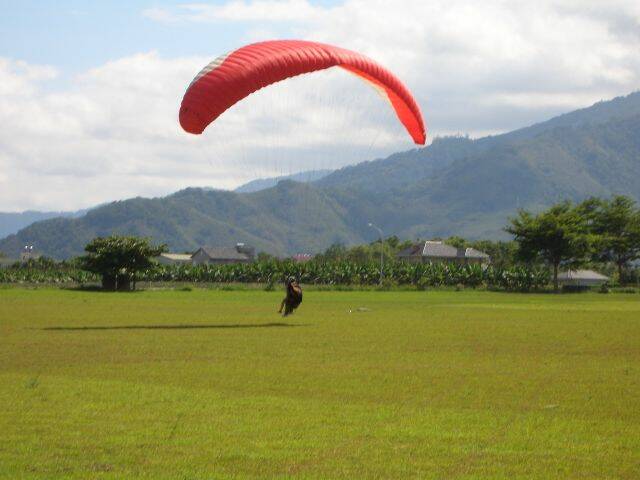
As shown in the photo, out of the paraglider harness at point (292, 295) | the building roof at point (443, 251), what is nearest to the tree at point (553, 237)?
the paraglider harness at point (292, 295)

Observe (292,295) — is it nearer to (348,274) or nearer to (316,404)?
(316,404)

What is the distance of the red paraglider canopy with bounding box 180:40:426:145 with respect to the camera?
75.8ft

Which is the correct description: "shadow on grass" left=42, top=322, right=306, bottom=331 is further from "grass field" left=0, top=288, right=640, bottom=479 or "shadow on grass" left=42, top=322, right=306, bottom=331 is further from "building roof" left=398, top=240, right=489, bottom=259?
"building roof" left=398, top=240, right=489, bottom=259

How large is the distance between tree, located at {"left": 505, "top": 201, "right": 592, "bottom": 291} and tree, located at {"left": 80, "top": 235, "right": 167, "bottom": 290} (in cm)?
3454

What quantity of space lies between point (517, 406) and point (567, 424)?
4.53 ft

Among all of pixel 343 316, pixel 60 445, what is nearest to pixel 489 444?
pixel 60 445

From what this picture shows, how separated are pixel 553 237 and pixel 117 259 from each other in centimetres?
3780

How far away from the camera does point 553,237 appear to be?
289 ft

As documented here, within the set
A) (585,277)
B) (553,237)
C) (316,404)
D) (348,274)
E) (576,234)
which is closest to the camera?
(316,404)

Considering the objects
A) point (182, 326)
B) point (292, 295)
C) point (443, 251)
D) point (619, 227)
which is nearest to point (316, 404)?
point (182, 326)

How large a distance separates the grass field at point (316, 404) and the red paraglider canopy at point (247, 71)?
514cm

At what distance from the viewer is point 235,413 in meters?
12.4

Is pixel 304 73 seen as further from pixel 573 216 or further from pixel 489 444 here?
pixel 573 216

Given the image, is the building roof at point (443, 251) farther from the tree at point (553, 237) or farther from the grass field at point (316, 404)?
the grass field at point (316, 404)
